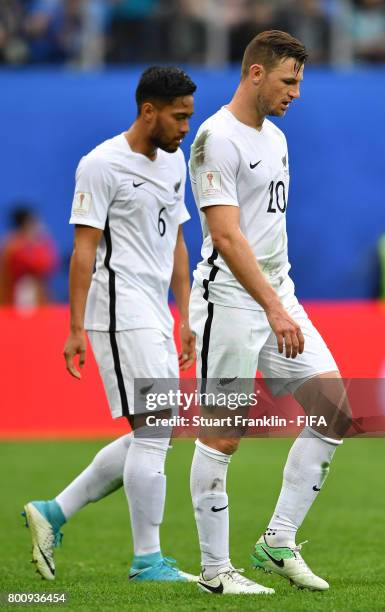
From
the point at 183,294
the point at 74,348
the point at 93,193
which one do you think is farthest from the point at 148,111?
the point at 74,348

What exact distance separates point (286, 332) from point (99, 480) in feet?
5.84

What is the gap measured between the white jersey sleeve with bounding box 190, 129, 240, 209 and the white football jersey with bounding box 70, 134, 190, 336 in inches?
31.6

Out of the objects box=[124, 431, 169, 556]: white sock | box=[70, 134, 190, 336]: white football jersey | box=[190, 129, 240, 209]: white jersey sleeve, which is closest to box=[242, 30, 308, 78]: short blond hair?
box=[190, 129, 240, 209]: white jersey sleeve

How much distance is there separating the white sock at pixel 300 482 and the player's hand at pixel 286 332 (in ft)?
2.10

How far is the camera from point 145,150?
6648 mm

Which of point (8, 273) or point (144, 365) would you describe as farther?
point (8, 273)

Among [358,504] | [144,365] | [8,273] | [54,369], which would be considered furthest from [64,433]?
[144,365]

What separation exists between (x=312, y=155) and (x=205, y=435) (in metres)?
11.7

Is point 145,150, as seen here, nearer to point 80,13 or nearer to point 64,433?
point 64,433

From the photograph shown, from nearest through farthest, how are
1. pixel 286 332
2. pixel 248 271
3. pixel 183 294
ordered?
pixel 286 332 → pixel 248 271 → pixel 183 294

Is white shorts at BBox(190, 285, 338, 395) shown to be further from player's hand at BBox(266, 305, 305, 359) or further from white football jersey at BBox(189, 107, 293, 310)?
player's hand at BBox(266, 305, 305, 359)

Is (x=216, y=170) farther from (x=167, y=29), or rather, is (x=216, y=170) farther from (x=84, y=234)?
(x=167, y=29)

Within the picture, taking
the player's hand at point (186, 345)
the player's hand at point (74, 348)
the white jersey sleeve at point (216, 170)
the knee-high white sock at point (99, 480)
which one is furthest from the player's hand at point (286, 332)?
the knee-high white sock at point (99, 480)

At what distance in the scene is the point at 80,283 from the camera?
20.8 ft
